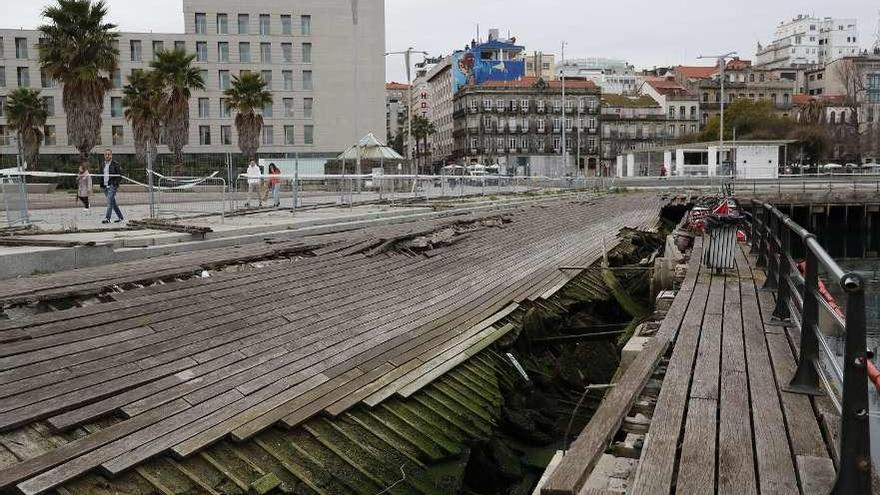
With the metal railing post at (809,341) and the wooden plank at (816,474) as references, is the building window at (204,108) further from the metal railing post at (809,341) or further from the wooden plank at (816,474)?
the wooden plank at (816,474)

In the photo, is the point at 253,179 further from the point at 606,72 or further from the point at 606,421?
the point at 606,72

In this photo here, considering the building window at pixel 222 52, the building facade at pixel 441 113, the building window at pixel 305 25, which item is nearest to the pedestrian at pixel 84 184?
the building window at pixel 222 52

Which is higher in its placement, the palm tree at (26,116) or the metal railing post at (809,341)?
the palm tree at (26,116)

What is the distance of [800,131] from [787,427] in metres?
96.3

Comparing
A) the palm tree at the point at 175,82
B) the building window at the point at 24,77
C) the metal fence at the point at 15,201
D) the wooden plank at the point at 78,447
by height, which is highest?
the building window at the point at 24,77

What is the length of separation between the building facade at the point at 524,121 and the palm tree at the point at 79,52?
7231 centimetres

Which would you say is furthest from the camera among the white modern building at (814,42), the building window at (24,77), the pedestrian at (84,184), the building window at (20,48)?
the white modern building at (814,42)

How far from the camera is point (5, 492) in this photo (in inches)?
194

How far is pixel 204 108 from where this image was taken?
73750mm

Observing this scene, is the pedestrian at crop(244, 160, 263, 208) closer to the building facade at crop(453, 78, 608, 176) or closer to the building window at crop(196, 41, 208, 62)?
the building window at crop(196, 41, 208, 62)

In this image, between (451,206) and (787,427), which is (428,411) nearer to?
(787,427)

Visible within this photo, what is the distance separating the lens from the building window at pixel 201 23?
73.3m

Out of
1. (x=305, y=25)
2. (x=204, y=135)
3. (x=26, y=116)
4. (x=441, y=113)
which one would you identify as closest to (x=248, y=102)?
(x=204, y=135)

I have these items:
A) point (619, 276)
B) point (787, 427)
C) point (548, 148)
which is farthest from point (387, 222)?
point (548, 148)
